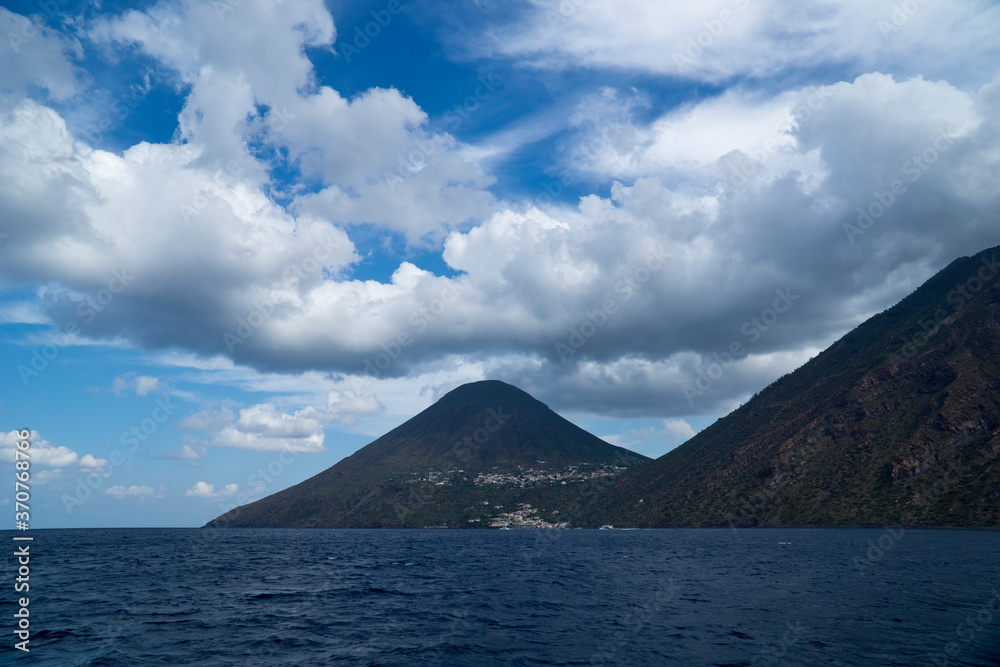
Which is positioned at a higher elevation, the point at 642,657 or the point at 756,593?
the point at 642,657

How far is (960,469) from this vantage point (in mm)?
170875

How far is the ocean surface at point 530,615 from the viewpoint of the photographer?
3238 cm

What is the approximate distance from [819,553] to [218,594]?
96993 millimetres

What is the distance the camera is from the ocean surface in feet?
106

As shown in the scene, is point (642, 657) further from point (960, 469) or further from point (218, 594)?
point (960, 469)

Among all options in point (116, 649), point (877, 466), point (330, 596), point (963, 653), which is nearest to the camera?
point (963, 653)

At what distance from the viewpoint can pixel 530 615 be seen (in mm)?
45219

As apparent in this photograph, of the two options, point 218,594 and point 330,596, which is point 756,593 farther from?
point 218,594

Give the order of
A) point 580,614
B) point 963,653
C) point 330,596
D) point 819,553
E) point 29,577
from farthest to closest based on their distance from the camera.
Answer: point 819,553 → point 29,577 → point 330,596 → point 580,614 → point 963,653

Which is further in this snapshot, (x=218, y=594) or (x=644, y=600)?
(x=218, y=594)

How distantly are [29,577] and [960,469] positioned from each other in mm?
232977

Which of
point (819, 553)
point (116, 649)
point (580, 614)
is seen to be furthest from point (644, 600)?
point (819, 553)

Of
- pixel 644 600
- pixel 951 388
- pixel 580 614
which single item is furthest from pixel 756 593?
pixel 951 388

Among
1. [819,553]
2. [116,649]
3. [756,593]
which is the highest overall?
[116,649]
